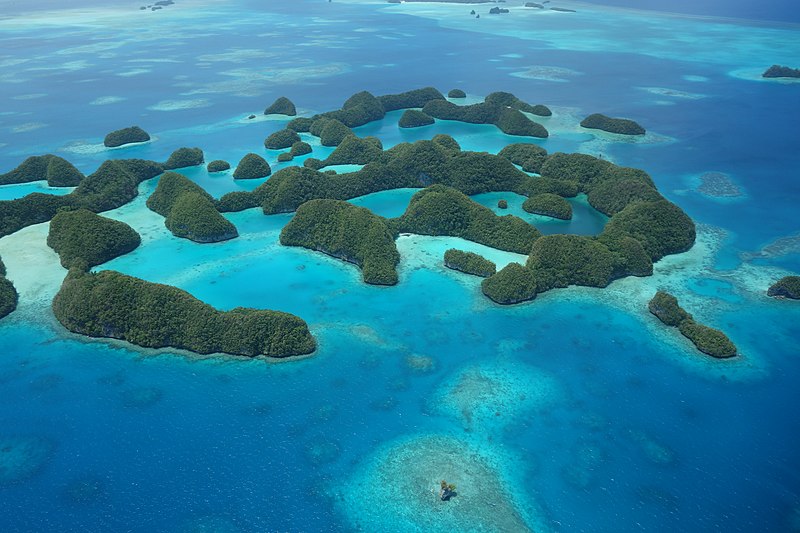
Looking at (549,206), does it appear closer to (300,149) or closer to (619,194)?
(619,194)

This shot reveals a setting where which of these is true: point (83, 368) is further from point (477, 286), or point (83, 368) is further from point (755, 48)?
point (755, 48)

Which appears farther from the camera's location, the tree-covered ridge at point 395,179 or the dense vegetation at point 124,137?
the dense vegetation at point 124,137

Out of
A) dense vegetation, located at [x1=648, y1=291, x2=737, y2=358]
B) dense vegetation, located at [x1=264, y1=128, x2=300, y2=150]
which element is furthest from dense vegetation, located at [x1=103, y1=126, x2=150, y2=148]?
dense vegetation, located at [x1=648, y1=291, x2=737, y2=358]

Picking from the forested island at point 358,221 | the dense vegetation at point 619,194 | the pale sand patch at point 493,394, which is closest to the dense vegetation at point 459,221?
the forested island at point 358,221

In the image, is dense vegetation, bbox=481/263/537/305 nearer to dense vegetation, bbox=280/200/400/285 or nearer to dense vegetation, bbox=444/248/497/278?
dense vegetation, bbox=444/248/497/278

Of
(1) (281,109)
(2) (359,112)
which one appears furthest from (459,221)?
(1) (281,109)

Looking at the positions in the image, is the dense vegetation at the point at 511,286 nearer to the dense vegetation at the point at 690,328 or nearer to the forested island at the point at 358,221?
the forested island at the point at 358,221

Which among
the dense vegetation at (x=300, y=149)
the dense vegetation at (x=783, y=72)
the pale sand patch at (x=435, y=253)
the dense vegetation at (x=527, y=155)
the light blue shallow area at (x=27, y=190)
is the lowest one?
the light blue shallow area at (x=27, y=190)
